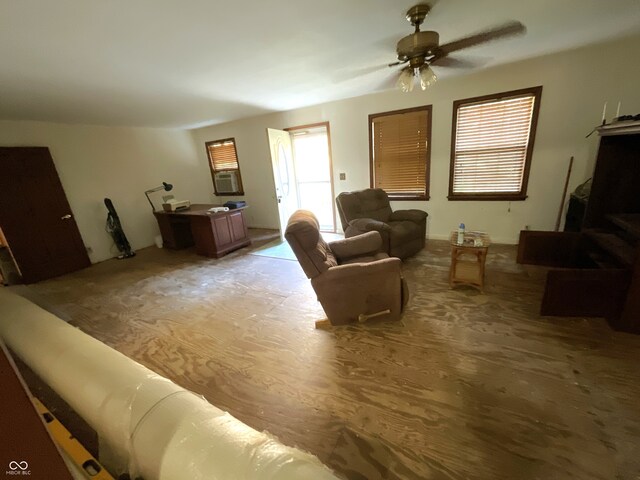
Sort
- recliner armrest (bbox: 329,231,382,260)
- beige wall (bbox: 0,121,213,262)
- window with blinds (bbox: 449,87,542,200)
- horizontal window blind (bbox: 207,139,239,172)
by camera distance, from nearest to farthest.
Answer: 1. recliner armrest (bbox: 329,231,382,260)
2. window with blinds (bbox: 449,87,542,200)
3. beige wall (bbox: 0,121,213,262)
4. horizontal window blind (bbox: 207,139,239,172)

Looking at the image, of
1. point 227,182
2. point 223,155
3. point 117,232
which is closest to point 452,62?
point 227,182

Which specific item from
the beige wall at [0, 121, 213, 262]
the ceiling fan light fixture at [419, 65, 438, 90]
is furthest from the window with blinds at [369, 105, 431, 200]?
the beige wall at [0, 121, 213, 262]

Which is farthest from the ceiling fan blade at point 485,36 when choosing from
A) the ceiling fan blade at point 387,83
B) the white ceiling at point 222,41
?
the ceiling fan blade at point 387,83

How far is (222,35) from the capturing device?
6.10 ft

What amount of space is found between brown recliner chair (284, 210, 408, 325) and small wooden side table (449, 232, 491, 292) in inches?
34.1

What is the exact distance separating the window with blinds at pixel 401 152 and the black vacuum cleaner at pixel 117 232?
475cm

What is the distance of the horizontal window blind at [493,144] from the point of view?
10.7ft

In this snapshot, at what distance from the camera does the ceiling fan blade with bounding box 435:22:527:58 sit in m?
1.53

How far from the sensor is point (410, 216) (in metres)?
3.55

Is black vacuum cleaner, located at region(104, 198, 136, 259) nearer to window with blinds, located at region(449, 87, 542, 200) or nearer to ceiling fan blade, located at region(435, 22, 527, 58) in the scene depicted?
ceiling fan blade, located at region(435, 22, 527, 58)

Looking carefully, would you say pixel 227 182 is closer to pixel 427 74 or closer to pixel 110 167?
pixel 110 167

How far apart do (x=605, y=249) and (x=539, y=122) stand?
192 centimetres

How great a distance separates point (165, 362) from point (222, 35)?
A: 2606 mm

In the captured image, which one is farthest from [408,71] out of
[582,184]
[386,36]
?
[582,184]
